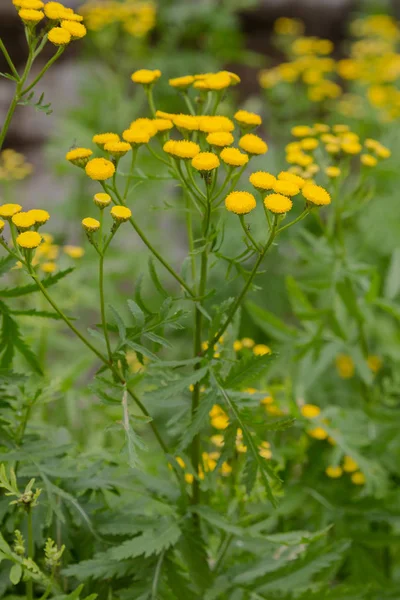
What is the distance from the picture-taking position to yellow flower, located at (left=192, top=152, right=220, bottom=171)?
1085 mm

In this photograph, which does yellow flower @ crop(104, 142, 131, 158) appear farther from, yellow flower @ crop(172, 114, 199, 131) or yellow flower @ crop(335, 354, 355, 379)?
yellow flower @ crop(335, 354, 355, 379)

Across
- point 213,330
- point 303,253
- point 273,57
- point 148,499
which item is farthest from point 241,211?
point 273,57

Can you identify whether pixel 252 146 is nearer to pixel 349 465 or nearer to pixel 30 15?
pixel 30 15

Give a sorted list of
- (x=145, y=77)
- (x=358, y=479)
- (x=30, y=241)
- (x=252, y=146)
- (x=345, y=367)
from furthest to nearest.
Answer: (x=345, y=367)
(x=358, y=479)
(x=145, y=77)
(x=252, y=146)
(x=30, y=241)

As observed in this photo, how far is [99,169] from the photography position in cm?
109

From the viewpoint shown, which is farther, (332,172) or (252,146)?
(332,172)

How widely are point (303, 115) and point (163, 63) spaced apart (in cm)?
91

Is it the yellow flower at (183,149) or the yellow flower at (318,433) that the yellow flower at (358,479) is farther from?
the yellow flower at (183,149)

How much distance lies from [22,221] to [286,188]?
42 centimetres

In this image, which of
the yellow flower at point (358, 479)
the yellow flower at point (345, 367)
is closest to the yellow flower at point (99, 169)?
the yellow flower at point (358, 479)

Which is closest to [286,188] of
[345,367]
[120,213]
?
[120,213]

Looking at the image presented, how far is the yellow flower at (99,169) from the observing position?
1088 mm

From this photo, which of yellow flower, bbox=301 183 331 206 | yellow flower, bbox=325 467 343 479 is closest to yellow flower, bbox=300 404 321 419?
yellow flower, bbox=325 467 343 479

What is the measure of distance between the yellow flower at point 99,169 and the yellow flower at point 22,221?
0.39 ft
